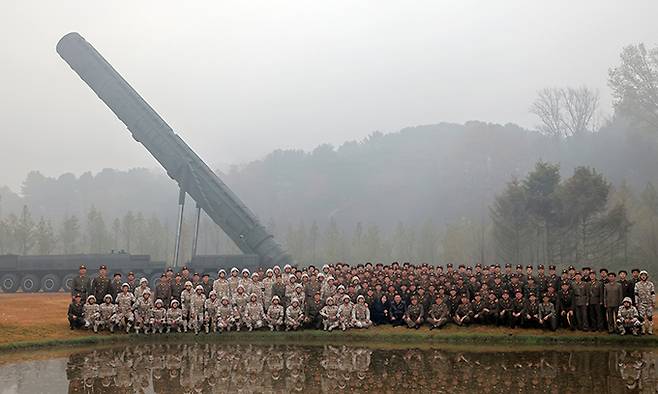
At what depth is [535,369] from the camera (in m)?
9.68

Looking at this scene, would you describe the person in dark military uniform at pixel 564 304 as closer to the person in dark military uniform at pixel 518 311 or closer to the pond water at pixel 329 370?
the person in dark military uniform at pixel 518 311

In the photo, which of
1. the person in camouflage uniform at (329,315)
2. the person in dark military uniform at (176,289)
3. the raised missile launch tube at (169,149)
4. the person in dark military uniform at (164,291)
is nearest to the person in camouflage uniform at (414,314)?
the person in camouflage uniform at (329,315)

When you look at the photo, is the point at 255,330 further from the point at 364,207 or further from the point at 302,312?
the point at 364,207

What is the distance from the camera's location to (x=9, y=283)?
2344 cm

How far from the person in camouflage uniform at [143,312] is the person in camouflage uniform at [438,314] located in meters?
6.25

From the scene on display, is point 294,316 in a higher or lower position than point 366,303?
lower

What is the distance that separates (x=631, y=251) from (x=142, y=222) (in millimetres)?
35170

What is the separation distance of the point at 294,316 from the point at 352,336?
1407mm

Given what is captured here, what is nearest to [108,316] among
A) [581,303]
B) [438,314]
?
[438,314]

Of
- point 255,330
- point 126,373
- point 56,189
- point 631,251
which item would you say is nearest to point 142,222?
point 631,251

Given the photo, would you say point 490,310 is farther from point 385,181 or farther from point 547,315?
point 385,181

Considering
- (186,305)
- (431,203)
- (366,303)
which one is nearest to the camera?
(186,305)

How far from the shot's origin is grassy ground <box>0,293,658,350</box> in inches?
496

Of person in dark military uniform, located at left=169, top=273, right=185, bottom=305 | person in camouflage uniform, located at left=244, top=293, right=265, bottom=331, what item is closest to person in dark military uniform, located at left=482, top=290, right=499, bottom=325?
person in camouflage uniform, located at left=244, top=293, right=265, bottom=331
